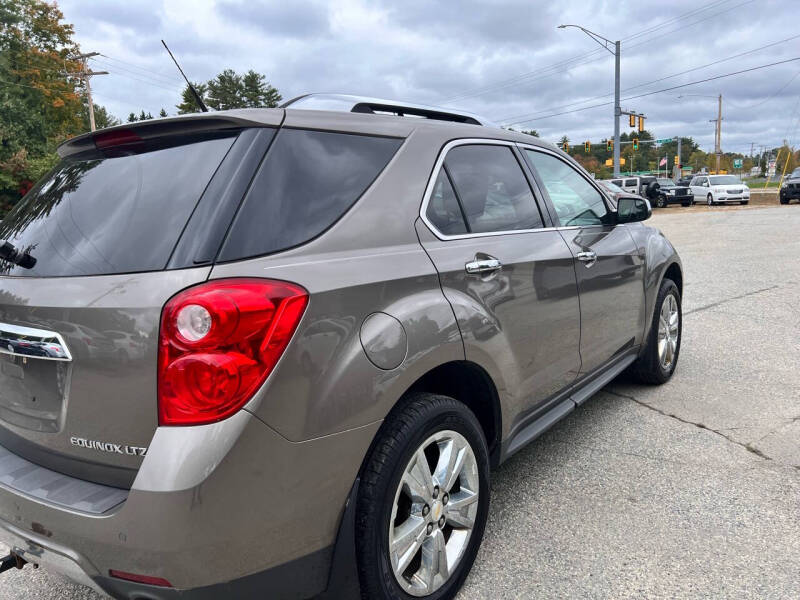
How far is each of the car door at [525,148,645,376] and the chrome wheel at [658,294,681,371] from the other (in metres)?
0.49

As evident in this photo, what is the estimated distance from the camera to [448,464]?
217cm

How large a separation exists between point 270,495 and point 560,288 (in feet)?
5.86

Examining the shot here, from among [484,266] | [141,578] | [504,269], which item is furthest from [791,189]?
[141,578]

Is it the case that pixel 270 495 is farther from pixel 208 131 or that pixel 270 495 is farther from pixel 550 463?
pixel 550 463

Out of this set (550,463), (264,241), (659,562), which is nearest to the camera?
(264,241)

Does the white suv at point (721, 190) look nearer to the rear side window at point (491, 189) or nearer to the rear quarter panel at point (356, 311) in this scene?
the rear side window at point (491, 189)

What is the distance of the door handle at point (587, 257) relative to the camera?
313 cm

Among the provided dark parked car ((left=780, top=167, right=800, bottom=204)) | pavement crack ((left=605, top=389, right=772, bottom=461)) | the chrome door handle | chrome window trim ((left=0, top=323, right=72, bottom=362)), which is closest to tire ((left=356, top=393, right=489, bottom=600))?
the chrome door handle

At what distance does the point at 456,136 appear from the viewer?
2.62 meters

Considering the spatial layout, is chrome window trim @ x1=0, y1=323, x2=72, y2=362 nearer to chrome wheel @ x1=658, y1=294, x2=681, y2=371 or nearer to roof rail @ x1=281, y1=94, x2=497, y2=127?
roof rail @ x1=281, y1=94, x2=497, y2=127

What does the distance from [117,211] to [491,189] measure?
5.11 ft

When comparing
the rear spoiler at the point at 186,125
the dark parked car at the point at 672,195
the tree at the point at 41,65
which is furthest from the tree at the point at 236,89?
the rear spoiler at the point at 186,125

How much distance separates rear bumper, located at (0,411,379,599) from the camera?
1.54 metres

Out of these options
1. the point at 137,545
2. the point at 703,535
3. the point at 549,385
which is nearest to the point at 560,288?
the point at 549,385
